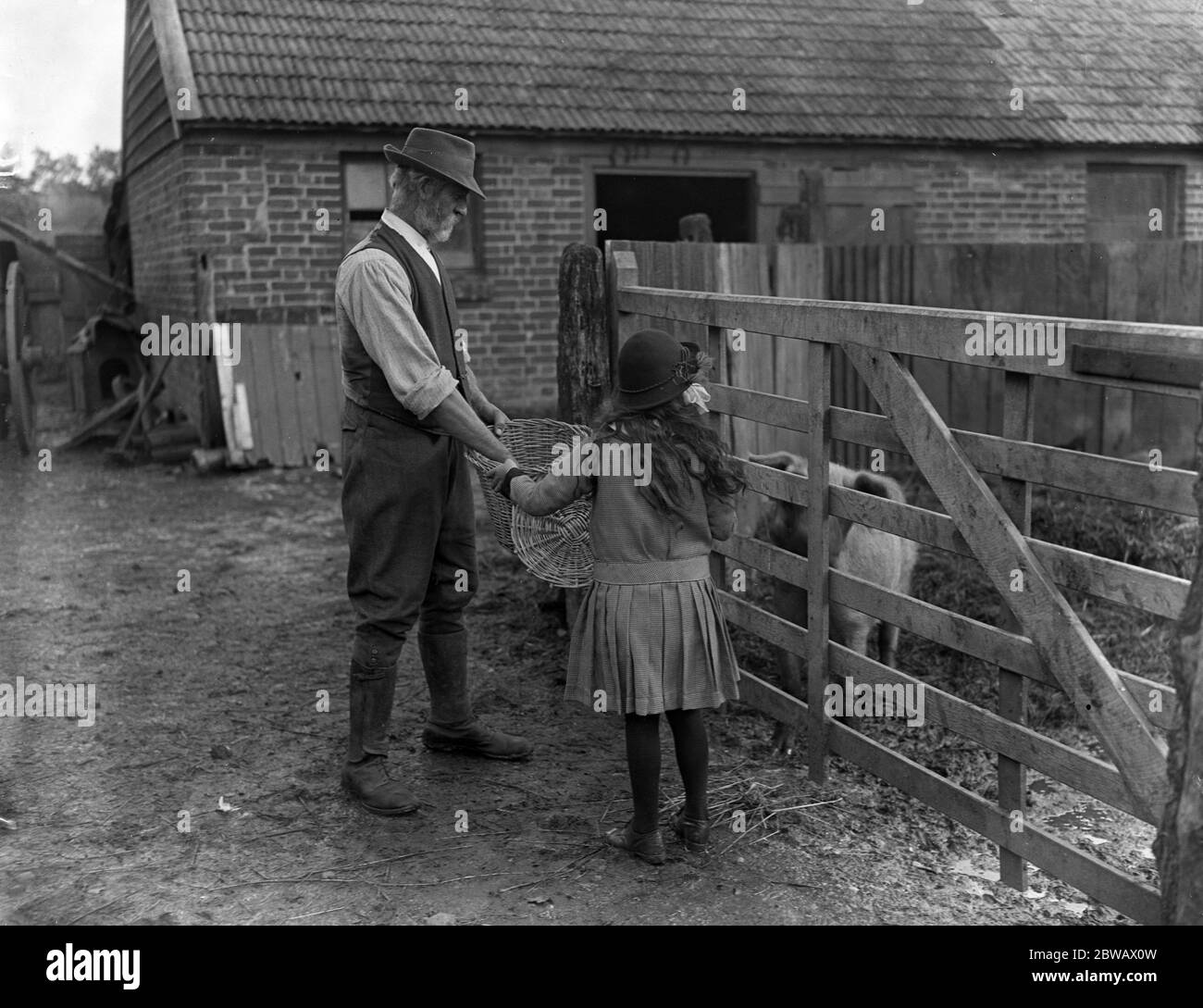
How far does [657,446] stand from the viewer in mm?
3752

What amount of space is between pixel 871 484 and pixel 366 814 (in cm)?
220

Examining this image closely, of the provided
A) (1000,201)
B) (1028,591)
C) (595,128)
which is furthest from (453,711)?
(1000,201)

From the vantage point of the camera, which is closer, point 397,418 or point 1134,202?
point 397,418

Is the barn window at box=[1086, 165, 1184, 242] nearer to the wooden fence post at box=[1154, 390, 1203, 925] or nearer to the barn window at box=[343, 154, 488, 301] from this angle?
the barn window at box=[343, 154, 488, 301]

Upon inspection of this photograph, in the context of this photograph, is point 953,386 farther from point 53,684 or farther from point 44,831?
point 44,831

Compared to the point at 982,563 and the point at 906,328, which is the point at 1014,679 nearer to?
the point at 982,563

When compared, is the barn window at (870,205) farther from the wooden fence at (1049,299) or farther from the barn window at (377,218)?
the wooden fence at (1049,299)

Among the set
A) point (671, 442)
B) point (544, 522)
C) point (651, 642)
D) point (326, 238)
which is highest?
point (326, 238)

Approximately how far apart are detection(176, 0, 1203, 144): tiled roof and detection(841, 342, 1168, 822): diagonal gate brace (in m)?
8.82

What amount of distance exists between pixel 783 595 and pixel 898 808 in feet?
3.22

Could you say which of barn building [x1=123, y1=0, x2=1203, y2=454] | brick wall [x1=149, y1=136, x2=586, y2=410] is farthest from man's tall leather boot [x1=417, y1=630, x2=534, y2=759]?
brick wall [x1=149, y1=136, x2=586, y2=410]

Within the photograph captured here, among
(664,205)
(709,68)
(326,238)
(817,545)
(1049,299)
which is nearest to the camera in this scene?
(817,545)

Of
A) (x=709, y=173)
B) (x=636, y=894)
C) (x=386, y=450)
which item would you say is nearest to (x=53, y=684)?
(x=386, y=450)

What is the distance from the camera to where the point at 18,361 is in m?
11.3
